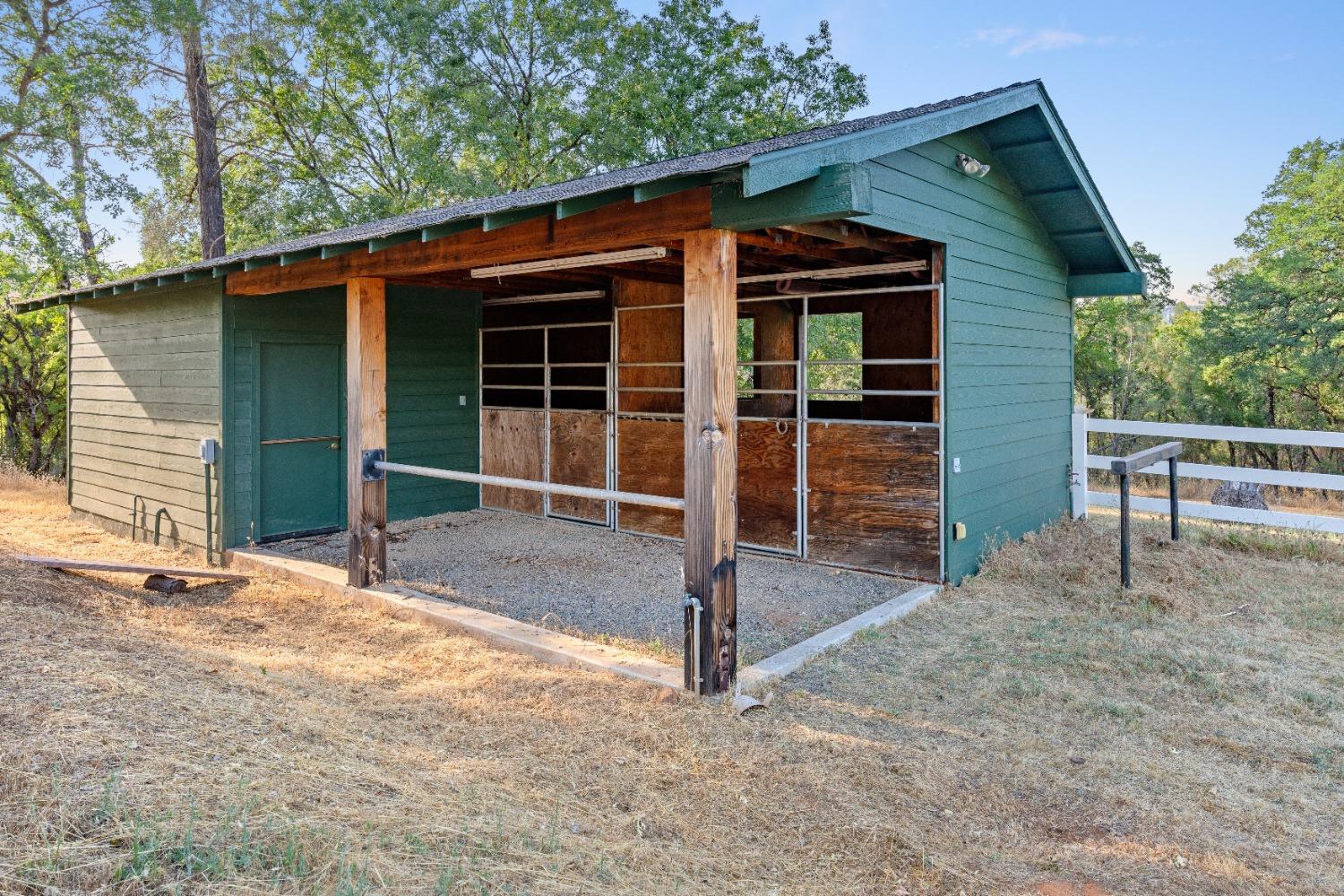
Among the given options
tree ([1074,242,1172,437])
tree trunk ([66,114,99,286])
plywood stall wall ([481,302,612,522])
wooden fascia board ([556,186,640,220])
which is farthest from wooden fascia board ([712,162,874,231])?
tree ([1074,242,1172,437])

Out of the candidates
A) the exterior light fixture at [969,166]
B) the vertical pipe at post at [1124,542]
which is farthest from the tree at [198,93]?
the vertical pipe at post at [1124,542]

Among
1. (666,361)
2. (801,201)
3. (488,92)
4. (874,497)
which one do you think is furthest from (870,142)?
(488,92)

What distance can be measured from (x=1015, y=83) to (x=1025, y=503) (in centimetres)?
328

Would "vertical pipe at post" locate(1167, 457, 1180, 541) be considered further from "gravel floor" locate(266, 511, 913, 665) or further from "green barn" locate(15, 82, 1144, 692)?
"gravel floor" locate(266, 511, 913, 665)

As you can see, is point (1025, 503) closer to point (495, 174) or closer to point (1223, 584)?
point (1223, 584)

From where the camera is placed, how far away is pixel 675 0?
55.1 ft

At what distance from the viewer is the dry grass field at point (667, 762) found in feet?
7.75

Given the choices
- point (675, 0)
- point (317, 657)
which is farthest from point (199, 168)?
point (317, 657)

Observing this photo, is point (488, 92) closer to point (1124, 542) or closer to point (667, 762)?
point (1124, 542)

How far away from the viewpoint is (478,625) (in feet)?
16.5

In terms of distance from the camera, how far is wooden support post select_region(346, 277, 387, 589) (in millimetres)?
5828

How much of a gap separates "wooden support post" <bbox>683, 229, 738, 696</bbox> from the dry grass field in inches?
11.7

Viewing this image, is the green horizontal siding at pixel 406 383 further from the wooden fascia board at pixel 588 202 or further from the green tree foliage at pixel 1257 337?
the green tree foliage at pixel 1257 337

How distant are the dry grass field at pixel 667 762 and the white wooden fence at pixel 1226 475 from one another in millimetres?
2459
